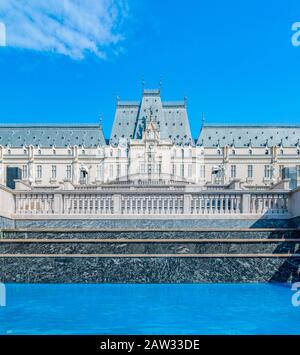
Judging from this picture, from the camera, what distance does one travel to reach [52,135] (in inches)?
3243

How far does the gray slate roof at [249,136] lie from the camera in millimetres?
80188

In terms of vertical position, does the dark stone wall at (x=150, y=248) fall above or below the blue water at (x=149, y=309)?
above

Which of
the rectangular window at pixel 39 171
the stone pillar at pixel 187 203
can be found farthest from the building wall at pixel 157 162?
the stone pillar at pixel 187 203

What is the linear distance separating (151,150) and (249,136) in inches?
721

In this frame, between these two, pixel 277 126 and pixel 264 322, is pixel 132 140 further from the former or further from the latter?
pixel 264 322

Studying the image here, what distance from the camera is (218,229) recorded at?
1399 cm

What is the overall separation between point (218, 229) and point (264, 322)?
5.91 metres

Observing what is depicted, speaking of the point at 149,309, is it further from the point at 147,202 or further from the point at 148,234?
the point at 147,202

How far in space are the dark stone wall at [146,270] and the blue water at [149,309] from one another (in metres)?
0.35

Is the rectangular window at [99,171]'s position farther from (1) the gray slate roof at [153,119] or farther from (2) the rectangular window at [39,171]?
(2) the rectangular window at [39,171]

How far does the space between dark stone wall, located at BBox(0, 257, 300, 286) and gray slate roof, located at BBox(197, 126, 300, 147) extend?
6795 centimetres

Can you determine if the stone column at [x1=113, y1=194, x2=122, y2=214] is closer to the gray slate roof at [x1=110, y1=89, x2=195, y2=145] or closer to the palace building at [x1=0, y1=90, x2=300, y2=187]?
the palace building at [x1=0, y1=90, x2=300, y2=187]

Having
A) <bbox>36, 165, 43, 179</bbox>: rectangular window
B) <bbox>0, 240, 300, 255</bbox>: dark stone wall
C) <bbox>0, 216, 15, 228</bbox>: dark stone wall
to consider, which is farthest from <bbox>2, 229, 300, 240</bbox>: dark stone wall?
<bbox>36, 165, 43, 179</bbox>: rectangular window

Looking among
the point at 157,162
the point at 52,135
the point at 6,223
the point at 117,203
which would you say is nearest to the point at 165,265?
the point at 117,203
